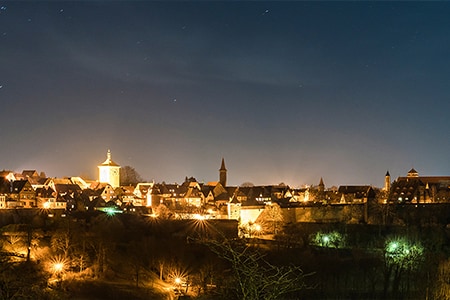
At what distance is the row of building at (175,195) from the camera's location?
1816 inches

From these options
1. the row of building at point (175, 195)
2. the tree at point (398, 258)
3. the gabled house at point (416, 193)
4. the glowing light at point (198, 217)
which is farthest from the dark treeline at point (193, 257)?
the gabled house at point (416, 193)

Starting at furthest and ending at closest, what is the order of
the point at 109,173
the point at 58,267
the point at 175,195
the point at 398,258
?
the point at 109,173 < the point at 175,195 < the point at 398,258 < the point at 58,267

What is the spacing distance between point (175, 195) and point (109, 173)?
1294 cm

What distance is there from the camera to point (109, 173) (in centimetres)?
6488

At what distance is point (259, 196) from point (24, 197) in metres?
25.8

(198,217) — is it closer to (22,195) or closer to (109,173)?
(22,195)

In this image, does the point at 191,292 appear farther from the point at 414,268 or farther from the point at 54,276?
the point at 414,268

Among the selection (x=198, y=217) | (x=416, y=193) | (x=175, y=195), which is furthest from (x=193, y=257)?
(x=416, y=193)

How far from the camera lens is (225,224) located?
1661 inches

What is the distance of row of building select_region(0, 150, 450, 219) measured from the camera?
4612 centimetres

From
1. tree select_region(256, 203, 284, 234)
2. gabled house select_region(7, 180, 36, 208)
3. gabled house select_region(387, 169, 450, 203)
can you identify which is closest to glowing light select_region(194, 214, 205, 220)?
tree select_region(256, 203, 284, 234)

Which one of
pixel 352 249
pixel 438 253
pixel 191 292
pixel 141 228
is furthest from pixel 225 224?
pixel 438 253

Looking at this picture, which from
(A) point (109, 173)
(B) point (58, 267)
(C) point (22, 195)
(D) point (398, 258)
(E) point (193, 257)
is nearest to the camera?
(B) point (58, 267)

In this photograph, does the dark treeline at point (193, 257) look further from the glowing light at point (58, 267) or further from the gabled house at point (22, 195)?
the gabled house at point (22, 195)
